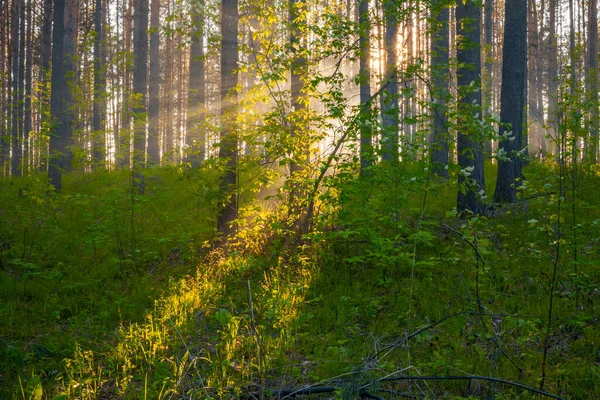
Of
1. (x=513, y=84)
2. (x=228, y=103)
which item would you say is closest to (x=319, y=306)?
(x=228, y=103)

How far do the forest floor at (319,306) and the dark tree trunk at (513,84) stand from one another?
0.94m

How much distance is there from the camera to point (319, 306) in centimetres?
511

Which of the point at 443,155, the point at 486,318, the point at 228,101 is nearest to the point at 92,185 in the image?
the point at 228,101

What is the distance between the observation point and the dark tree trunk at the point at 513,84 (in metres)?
8.69

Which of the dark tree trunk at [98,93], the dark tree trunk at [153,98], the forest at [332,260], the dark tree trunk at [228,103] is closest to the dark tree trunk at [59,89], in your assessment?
the dark tree trunk at [98,93]

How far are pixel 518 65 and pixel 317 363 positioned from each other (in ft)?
26.3

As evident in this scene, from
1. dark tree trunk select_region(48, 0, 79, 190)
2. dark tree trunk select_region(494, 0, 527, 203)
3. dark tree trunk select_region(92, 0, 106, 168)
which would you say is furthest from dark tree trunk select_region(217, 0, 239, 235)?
dark tree trunk select_region(48, 0, 79, 190)

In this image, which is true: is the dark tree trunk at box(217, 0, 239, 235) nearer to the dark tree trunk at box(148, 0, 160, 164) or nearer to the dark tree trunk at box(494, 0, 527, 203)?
the dark tree trunk at box(494, 0, 527, 203)

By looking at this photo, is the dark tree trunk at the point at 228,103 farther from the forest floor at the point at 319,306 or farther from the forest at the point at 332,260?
the forest floor at the point at 319,306

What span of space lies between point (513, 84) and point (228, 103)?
6.08 meters

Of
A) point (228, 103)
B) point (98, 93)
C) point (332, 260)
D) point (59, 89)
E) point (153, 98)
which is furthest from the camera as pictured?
point (153, 98)

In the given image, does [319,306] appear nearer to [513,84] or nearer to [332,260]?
[332,260]

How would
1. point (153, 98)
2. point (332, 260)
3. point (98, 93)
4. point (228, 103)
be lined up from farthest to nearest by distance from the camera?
point (153, 98) → point (98, 93) → point (228, 103) → point (332, 260)

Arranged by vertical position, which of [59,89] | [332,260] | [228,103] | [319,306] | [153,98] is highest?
[153,98]
